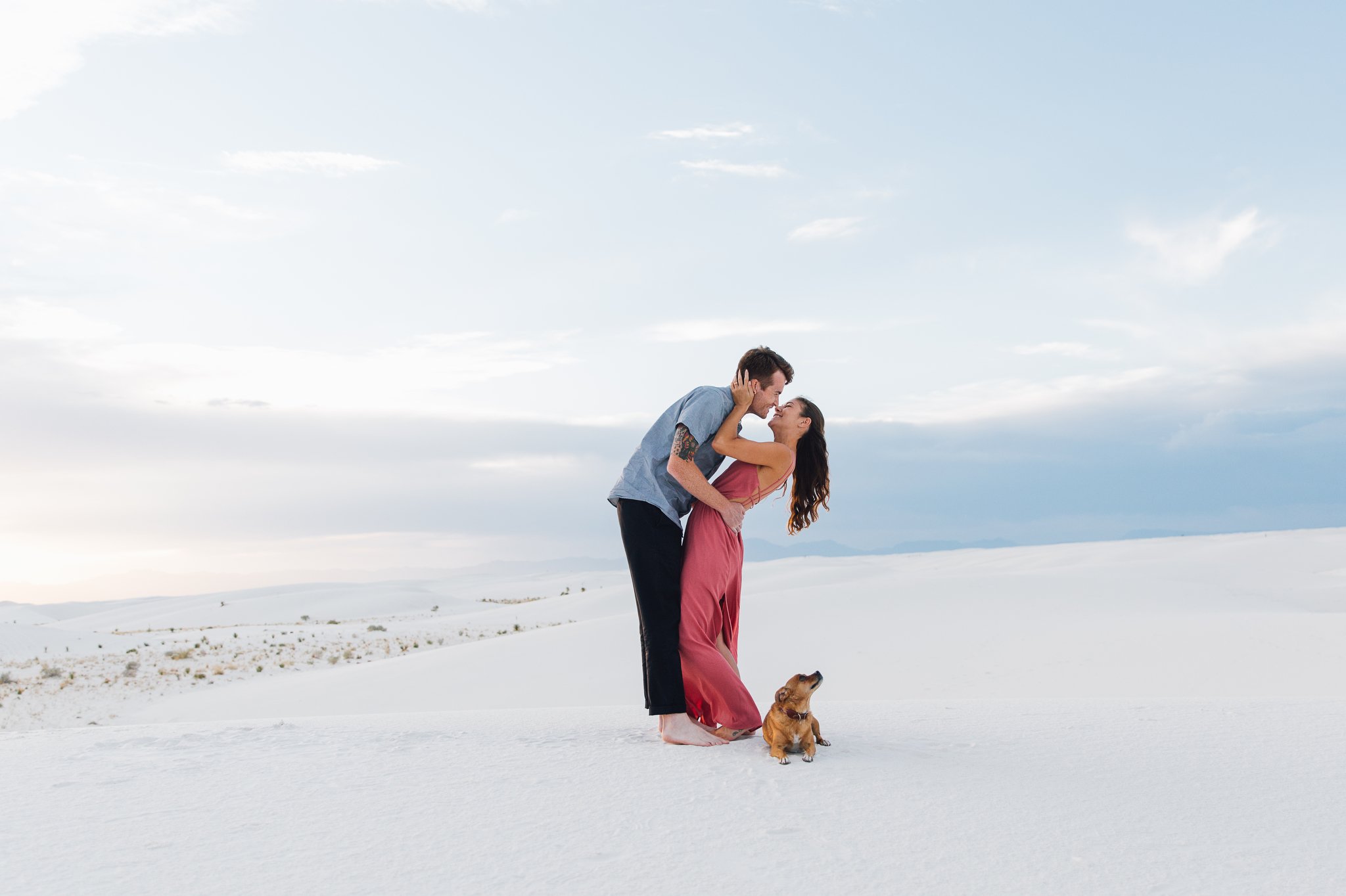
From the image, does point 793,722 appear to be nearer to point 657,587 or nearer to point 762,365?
point 657,587

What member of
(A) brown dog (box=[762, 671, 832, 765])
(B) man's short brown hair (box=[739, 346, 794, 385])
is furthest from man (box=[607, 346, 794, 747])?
(A) brown dog (box=[762, 671, 832, 765])

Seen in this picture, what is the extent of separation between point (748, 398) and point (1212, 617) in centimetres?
994

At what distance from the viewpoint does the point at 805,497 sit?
4824 mm

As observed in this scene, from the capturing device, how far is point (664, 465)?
4539 mm

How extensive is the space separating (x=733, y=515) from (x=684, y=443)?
1.43 ft

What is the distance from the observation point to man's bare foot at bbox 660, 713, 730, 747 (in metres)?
4.48

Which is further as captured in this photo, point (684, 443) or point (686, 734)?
point (686, 734)

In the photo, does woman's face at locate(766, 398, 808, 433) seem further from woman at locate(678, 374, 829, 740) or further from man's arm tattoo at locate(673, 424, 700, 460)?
man's arm tattoo at locate(673, 424, 700, 460)

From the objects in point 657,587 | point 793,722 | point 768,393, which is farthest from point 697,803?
Result: point 768,393

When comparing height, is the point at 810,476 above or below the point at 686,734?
above

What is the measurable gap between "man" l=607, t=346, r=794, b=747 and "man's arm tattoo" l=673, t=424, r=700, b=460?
0.17ft

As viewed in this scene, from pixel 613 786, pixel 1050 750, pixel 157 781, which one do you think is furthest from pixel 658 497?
pixel 157 781

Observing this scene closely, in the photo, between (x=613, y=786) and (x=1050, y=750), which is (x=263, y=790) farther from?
(x=1050, y=750)

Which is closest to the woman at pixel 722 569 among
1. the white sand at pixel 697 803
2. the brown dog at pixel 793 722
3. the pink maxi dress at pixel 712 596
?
the pink maxi dress at pixel 712 596
